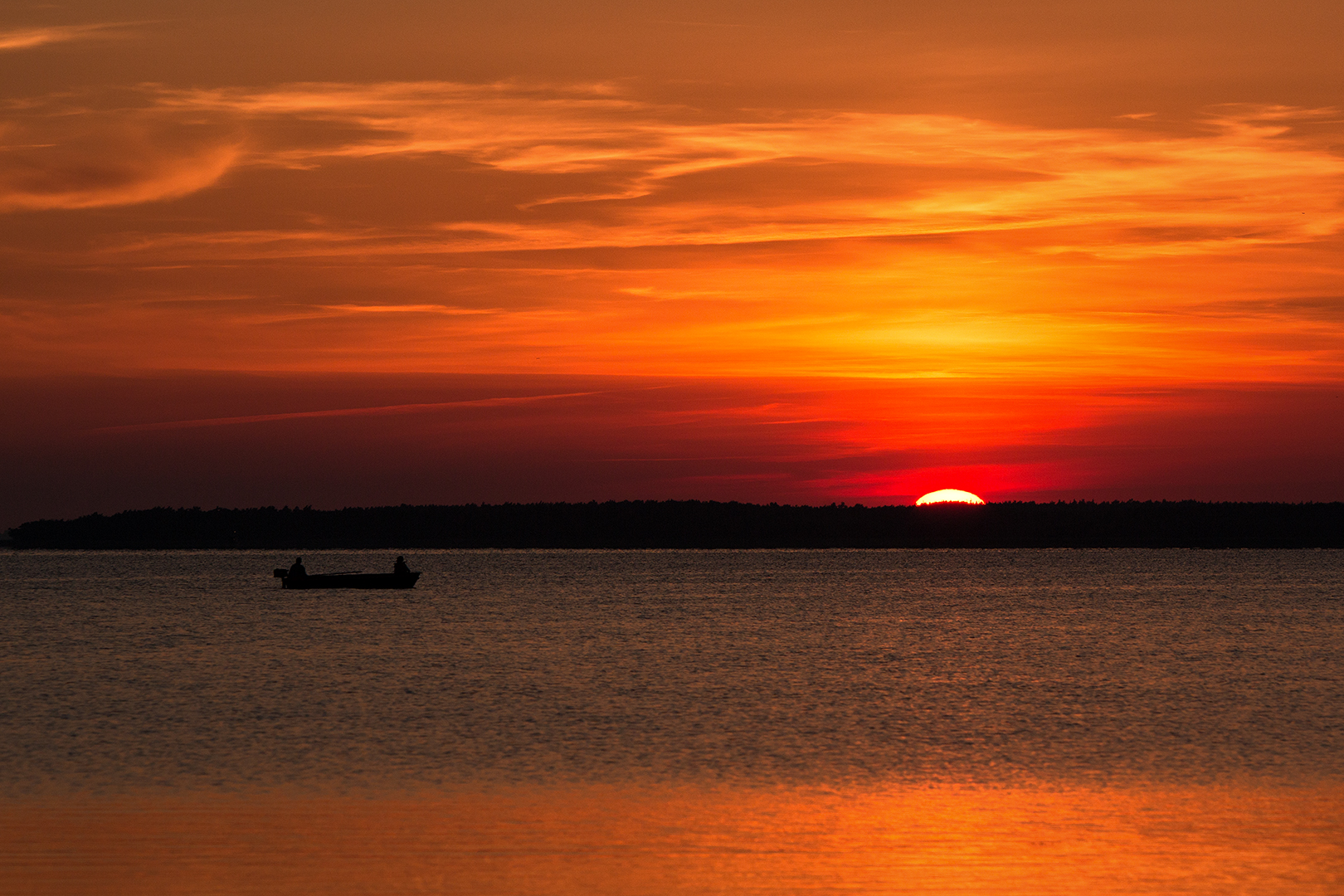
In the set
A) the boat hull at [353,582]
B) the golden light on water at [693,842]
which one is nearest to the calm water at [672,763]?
the golden light on water at [693,842]

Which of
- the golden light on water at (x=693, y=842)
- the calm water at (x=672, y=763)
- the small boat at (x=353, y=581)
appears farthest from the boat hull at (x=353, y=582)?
the golden light on water at (x=693, y=842)

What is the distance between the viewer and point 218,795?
78.5ft

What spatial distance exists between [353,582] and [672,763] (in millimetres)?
88585

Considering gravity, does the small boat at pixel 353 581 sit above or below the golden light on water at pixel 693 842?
below

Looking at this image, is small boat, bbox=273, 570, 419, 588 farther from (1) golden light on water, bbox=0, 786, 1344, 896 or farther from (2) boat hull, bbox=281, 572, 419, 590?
(1) golden light on water, bbox=0, 786, 1344, 896

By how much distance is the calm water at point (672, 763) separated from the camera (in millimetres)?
18297

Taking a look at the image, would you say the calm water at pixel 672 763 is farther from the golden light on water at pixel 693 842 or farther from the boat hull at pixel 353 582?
the boat hull at pixel 353 582

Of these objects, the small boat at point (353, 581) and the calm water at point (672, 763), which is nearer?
the calm water at point (672, 763)

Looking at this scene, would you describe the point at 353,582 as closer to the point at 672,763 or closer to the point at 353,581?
the point at 353,581

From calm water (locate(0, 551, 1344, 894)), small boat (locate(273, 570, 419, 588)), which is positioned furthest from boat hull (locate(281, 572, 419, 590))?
calm water (locate(0, 551, 1344, 894))

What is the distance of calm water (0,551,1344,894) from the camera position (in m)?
18.3

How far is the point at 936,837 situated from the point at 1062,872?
252 centimetres

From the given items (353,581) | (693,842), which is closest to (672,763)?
(693,842)

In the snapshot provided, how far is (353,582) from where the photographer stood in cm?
11294
